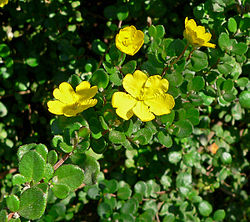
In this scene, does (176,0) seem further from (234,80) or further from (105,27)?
(234,80)

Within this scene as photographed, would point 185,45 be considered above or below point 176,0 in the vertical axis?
above

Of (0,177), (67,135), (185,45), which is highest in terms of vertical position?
(185,45)

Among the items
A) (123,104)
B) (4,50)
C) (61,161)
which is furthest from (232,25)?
(4,50)

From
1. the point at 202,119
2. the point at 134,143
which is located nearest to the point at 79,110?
the point at 134,143

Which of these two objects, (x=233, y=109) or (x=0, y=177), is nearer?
(x=233, y=109)

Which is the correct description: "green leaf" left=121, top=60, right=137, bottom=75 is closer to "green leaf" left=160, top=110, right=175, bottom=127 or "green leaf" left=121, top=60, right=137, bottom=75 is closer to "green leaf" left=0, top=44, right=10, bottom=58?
"green leaf" left=160, top=110, right=175, bottom=127

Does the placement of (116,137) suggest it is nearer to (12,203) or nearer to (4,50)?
(12,203)
